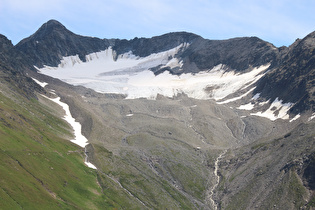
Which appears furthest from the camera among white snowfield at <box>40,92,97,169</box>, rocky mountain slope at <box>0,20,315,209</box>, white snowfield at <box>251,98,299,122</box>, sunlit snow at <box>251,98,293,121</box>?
sunlit snow at <box>251,98,293,121</box>

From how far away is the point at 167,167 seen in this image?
131000mm

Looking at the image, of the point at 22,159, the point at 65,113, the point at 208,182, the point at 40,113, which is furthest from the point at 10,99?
the point at 208,182

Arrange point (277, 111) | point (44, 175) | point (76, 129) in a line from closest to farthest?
1. point (44, 175)
2. point (76, 129)
3. point (277, 111)

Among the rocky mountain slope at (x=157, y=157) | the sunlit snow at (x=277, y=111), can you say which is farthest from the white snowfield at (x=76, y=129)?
the sunlit snow at (x=277, y=111)

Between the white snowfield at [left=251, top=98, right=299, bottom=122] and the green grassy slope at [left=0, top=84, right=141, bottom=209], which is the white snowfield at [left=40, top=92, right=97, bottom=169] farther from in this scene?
the white snowfield at [left=251, top=98, right=299, bottom=122]

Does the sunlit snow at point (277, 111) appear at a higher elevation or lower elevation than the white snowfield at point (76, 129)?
higher

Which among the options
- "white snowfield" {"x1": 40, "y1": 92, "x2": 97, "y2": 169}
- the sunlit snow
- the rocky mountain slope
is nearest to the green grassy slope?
the rocky mountain slope

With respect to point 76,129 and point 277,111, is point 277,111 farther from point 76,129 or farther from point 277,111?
point 76,129

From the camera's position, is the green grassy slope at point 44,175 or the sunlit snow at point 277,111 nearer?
the green grassy slope at point 44,175

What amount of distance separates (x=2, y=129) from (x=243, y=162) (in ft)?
269

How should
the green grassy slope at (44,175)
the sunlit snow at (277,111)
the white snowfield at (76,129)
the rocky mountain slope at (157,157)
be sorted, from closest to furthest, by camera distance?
the green grassy slope at (44,175) → the rocky mountain slope at (157,157) → the white snowfield at (76,129) → the sunlit snow at (277,111)

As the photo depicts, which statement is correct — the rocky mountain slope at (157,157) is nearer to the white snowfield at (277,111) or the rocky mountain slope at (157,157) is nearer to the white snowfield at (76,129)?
the white snowfield at (277,111)

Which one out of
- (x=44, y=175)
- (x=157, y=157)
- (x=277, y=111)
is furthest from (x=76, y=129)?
(x=277, y=111)

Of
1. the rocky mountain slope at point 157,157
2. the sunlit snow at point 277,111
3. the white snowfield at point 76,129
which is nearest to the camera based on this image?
the rocky mountain slope at point 157,157
